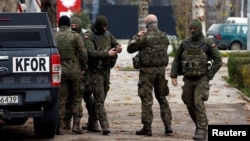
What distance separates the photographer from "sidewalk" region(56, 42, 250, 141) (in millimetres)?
14078

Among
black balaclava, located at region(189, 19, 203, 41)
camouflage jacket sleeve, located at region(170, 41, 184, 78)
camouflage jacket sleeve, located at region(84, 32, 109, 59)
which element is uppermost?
black balaclava, located at region(189, 19, 203, 41)

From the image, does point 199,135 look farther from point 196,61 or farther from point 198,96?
point 196,61

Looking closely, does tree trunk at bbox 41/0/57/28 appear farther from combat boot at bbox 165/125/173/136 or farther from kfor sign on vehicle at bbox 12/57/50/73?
kfor sign on vehicle at bbox 12/57/50/73

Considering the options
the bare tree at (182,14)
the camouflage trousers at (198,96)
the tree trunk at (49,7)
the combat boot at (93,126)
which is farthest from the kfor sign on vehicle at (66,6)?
the bare tree at (182,14)

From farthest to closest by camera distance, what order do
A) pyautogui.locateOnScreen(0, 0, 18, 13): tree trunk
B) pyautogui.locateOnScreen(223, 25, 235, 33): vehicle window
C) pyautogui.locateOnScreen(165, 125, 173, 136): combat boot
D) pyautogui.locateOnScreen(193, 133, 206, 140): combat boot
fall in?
pyautogui.locateOnScreen(223, 25, 235, 33): vehicle window
pyautogui.locateOnScreen(0, 0, 18, 13): tree trunk
pyautogui.locateOnScreen(165, 125, 173, 136): combat boot
pyautogui.locateOnScreen(193, 133, 206, 140): combat boot

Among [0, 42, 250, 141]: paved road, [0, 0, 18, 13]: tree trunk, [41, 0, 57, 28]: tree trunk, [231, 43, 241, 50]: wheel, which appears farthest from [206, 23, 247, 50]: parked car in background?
[0, 0, 18, 13]: tree trunk

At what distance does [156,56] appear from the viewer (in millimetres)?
13914

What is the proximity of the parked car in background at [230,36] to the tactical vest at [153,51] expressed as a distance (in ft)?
107

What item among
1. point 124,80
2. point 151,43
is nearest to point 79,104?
point 151,43

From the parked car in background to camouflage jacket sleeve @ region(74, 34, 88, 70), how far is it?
3274 centimetres

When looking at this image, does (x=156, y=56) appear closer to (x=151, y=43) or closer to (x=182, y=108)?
(x=151, y=43)

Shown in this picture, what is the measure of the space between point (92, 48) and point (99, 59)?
213mm

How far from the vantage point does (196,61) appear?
13547mm

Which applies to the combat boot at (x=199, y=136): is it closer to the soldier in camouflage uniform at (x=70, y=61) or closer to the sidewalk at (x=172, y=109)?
the sidewalk at (x=172, y=109)
